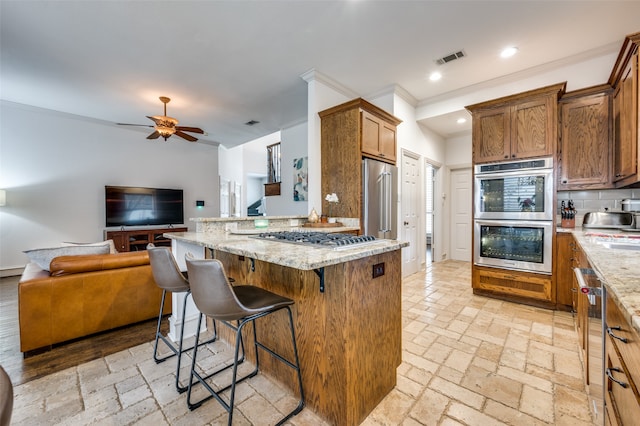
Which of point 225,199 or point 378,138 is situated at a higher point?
point 378,138

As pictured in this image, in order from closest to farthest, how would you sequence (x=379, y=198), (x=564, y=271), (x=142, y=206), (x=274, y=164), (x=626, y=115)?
(x=626, y=115)
(x=564, y=271)
(x=379, y=198)
(x=142, y=206)
(x=274, y=164)

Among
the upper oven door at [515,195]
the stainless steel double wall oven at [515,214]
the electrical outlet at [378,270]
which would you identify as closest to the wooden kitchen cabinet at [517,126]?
the stainless steel double wall oven at [515,214]

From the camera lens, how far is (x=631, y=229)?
9.04 feet

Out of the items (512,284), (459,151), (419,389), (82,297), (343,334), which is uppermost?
(459,151)

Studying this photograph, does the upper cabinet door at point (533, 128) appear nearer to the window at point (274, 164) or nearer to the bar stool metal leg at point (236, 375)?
the bar stool metal leg at point (236, 375)

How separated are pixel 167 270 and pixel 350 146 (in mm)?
2528

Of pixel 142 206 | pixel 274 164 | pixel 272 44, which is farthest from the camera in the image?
pixel 274 164

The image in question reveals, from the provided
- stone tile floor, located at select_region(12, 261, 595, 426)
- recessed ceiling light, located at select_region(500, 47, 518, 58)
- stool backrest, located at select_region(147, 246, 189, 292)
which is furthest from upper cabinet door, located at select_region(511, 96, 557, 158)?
stool backrest, located at select_region(147, 246, 189, 292)

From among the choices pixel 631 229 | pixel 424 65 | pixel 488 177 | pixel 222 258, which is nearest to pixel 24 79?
pixel 222 258

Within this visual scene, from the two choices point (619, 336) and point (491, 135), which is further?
point (491, 135)

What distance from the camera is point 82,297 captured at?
237 centimetres

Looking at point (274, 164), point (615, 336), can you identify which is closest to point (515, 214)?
point (615, 336)

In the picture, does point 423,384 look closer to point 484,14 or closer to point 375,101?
point 484,14

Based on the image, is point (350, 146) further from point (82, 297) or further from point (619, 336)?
point (82, 297)
